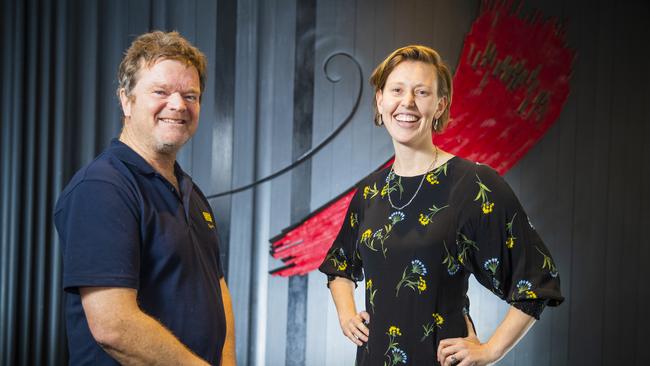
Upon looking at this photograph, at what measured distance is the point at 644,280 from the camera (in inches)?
126

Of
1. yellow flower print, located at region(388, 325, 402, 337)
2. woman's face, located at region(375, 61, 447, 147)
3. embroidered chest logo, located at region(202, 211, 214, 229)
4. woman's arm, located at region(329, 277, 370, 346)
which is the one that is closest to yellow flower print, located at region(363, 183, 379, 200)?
woman's face, located at region(375, 61, 447, 147)

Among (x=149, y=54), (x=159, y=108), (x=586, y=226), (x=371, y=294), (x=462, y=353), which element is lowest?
(x=462, y=353)

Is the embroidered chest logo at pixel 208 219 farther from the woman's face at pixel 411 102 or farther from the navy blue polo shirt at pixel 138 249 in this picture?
the woman's face at pixel 411 102

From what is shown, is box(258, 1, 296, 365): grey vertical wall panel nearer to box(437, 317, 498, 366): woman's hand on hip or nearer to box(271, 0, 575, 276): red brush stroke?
box(271, 0, 575, 276): red brush stroke

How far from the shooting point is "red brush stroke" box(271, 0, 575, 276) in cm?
311

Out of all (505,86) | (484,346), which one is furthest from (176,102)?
(505,86)

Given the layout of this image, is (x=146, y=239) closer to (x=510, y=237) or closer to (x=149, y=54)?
(x=149, y=54)

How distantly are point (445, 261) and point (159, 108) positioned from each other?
775mm

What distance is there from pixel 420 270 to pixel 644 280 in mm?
2338

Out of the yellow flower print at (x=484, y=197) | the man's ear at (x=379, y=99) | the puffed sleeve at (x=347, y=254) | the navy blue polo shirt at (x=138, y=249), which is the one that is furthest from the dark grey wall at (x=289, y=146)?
the navy blue polo shirt at (x=138, y=249)

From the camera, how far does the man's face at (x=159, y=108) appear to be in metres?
1.24

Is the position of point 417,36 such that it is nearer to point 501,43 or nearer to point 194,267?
point 501,43

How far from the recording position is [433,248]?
4.75ft

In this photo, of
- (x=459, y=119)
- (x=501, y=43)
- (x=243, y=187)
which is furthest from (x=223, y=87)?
(x=501, y=43)
